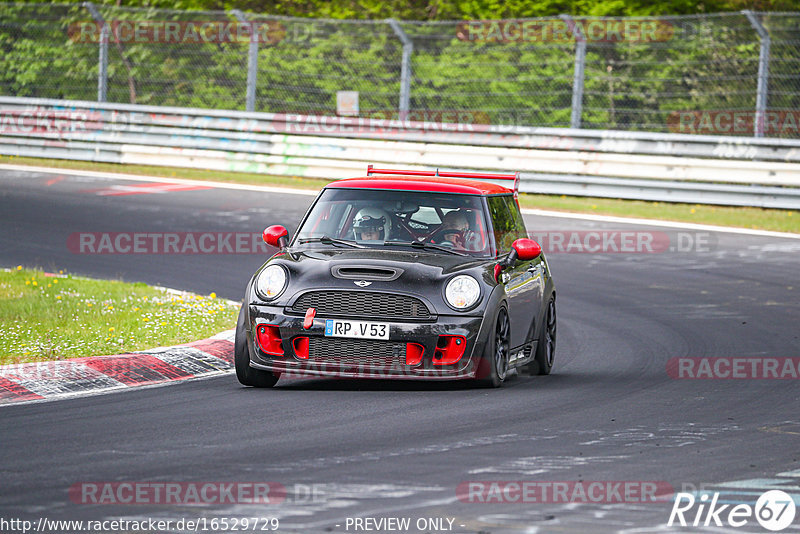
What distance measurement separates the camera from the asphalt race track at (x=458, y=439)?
5688mm

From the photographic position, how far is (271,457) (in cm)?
667

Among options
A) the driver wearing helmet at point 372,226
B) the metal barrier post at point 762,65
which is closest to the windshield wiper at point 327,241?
the driver wearing helmet at point 372,226

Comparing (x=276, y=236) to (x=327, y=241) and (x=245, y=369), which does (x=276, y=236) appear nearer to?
(x=327, y=241)

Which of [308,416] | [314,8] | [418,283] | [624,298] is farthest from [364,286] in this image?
[314,8]

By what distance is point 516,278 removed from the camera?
9680 millimetres

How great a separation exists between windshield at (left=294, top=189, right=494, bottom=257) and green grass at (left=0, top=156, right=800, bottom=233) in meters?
10.8

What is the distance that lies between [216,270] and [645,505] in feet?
32.2

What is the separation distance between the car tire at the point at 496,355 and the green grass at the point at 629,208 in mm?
11148

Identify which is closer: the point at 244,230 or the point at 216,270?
the point at 216,270

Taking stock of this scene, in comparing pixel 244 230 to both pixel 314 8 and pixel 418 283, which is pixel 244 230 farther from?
pixel 314 8

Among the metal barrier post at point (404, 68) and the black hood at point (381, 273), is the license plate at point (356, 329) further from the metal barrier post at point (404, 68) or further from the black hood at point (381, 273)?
the metal barrier post at point (404, 68)

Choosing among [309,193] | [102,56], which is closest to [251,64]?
[102,56]

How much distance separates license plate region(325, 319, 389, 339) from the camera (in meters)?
8.60

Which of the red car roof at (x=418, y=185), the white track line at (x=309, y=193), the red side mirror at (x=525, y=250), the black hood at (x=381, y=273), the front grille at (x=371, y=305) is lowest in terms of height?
the white track line at (x=309, y=193)
